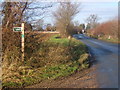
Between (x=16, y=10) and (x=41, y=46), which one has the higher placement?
(x=16, y=10)

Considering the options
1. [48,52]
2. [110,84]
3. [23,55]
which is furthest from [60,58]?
[110,84]

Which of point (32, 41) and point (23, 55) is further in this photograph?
point (32, 41)

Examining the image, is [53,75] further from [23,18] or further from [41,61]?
[23,18]

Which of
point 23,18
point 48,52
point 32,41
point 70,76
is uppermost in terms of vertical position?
point 23,18

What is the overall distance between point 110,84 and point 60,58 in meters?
3.62

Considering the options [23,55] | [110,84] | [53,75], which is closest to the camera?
[110,84]

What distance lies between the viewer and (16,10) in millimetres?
8570

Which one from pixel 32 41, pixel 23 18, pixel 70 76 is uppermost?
pixel 23 18

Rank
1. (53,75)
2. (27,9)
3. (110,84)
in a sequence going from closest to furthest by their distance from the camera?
1. (110,84)
2. (53,75)
3. (27,9)

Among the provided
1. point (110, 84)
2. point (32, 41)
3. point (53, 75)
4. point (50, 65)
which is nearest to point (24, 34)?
point (32, 41)

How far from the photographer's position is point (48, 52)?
9.10 m

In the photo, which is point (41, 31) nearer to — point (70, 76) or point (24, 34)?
point (24, 34)

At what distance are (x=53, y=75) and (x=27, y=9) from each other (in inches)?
161

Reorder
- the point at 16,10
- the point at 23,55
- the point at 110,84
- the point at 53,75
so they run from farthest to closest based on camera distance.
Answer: the point at 16,10 < the point at 23,55 < the point at 53,75 < the point at 110,84
